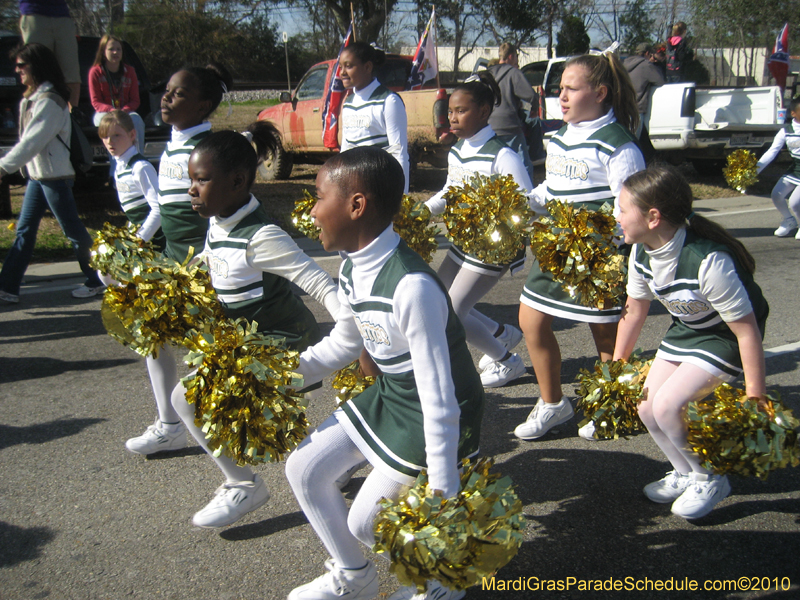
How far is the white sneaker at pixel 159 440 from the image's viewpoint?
3.44 meters

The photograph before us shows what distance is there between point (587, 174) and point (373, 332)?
5.80 feet

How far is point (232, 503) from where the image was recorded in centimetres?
282

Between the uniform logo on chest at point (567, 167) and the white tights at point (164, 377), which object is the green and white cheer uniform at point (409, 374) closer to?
the white tights at point (164, 377)

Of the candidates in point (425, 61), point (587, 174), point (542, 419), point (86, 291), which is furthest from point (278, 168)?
point (542, 419)

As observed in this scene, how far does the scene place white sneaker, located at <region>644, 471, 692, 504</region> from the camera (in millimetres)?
2963

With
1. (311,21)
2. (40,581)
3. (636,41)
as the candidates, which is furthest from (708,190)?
(311,21)

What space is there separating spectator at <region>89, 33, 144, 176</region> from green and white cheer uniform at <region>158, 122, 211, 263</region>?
461 cm

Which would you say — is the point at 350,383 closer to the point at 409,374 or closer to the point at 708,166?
the point at 409,374

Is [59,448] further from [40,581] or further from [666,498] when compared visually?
[666,498]

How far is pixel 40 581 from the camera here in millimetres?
2549

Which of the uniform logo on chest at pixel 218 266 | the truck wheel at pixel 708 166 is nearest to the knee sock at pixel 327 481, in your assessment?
the uniform logo on chest at pixel 218 266

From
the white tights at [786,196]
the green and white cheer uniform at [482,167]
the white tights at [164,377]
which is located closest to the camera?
the white tights at [164,377]

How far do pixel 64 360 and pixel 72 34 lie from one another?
12.0 feet

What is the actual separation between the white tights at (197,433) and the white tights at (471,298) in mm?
1553
